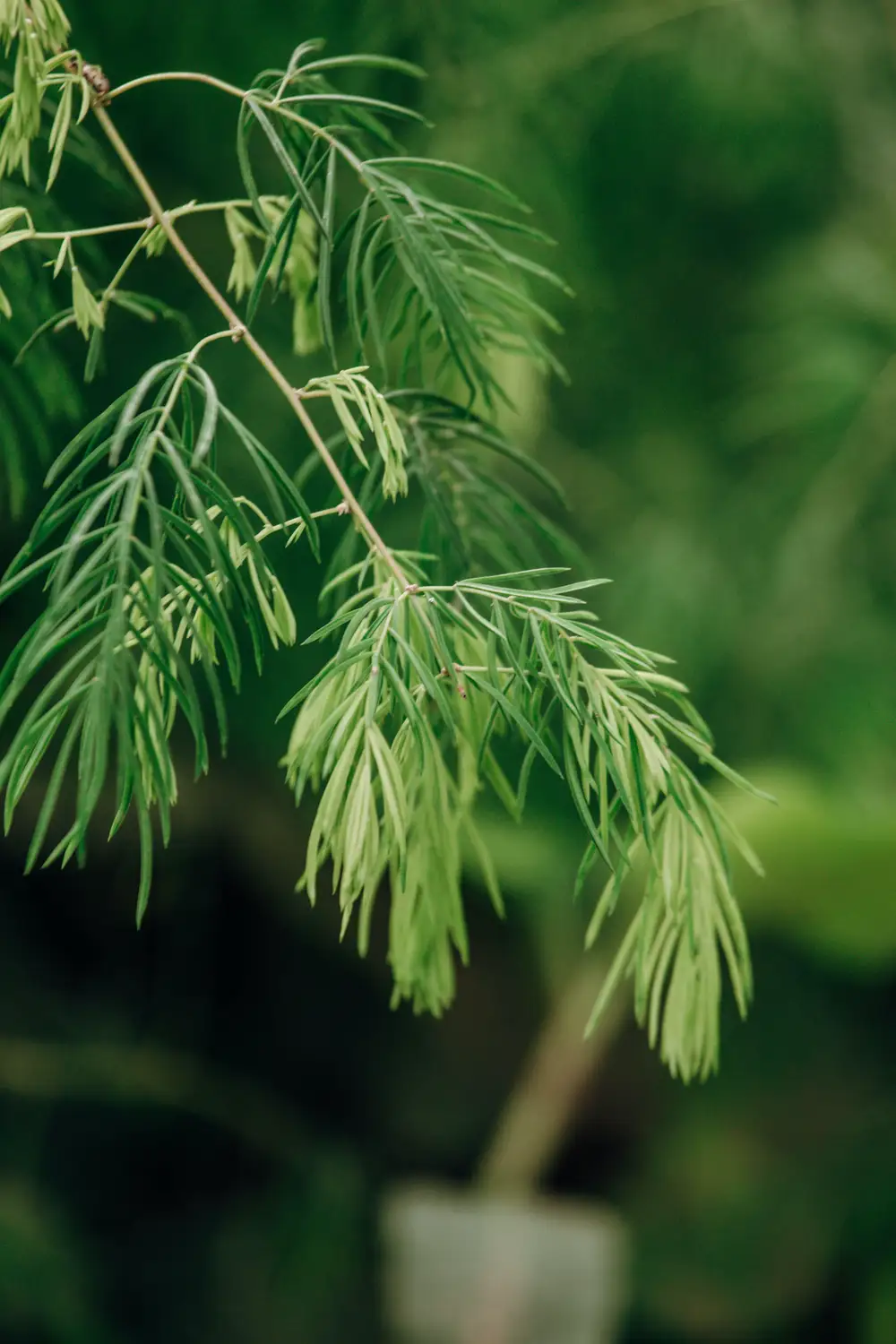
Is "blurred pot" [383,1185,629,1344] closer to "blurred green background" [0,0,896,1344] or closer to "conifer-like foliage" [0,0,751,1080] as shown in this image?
"blurred green background" [0,0,896,1344]

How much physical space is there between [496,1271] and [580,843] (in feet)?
1.63

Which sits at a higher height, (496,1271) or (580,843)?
(580,843)

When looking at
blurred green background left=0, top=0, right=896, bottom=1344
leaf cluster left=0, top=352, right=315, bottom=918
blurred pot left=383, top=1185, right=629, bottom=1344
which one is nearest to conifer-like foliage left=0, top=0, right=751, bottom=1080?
leaf cluster left=0, top=352, right=315, bottom=918

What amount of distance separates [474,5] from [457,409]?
0.66 meters

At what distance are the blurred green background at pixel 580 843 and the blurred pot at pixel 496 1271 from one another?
0.43ft

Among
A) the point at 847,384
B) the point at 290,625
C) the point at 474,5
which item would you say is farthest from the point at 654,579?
the point at 290,625

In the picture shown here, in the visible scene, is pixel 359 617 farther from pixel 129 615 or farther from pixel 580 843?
pixel 580 843

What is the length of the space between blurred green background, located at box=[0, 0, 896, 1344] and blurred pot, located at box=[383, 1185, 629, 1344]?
0.43 ft

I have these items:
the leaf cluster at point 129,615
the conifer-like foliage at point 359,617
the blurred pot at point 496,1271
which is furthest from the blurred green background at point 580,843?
the leaf cluster at point 129,615

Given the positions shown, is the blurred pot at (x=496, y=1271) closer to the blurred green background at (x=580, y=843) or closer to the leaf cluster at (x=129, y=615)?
the blurred green background at (x=580, y=843)

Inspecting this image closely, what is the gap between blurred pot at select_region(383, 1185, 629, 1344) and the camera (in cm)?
133

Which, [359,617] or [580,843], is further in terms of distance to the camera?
[580,843]

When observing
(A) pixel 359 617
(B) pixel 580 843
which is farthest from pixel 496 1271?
(A) pixel 359 617

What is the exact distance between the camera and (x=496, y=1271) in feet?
4.38
